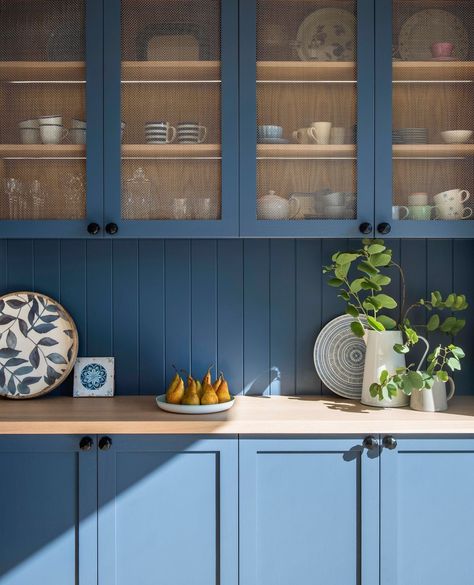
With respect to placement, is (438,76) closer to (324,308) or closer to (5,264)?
(324,308)

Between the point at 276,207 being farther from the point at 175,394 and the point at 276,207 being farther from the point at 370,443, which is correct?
the point at 370,443

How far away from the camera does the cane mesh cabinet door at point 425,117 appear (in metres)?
2.29

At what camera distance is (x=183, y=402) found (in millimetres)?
2260

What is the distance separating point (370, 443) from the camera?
2131mm

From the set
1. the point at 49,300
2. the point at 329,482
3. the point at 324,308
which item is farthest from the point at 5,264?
the point at 329,482

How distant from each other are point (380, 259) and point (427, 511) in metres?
0.82

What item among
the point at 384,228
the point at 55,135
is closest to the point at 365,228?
the point at 384,228

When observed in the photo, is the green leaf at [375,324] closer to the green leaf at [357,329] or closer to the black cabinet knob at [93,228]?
the green leaf at [357,329]

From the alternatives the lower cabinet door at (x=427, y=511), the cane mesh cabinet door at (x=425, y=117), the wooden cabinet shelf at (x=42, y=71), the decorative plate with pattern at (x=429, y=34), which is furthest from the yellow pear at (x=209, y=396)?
the decorative plate with pattern at (x=429, y=34)

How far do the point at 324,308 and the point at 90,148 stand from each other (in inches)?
40.0

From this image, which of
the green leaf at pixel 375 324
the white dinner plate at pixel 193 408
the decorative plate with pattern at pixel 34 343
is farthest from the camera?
the decorative plate with pattern at pixel 34 343

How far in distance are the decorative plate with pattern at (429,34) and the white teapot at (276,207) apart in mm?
611

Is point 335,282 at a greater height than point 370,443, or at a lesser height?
greater

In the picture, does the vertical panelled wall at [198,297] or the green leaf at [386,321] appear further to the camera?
the vertical panelled wall at [198,297]
